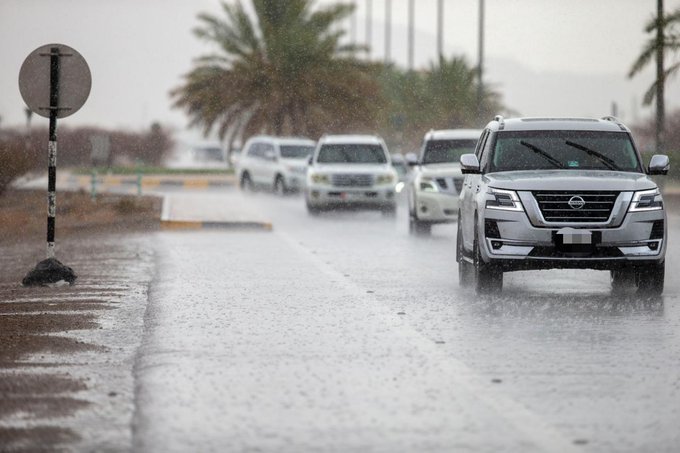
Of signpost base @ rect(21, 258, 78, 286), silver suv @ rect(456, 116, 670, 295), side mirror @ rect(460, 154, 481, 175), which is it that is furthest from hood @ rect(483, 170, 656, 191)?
signpost base @ rect(21, 258, 78, 286)

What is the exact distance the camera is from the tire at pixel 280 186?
45594 millimetres

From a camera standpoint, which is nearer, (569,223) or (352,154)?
(569,223)

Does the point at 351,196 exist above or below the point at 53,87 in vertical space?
below

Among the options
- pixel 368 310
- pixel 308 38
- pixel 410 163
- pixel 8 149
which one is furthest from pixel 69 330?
pixel 308 38

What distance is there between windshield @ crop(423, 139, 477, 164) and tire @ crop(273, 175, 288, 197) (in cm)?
1873

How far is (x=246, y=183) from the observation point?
49.6 meters

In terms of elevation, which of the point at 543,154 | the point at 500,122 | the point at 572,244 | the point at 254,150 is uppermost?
the point at 500,122

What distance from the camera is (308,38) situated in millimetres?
70000

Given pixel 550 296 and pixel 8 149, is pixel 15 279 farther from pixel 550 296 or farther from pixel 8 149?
pixel 8 149

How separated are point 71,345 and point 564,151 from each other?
650 centimetres

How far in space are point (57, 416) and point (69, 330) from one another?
400 cm

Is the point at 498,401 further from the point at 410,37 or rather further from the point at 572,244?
the point at 410,37

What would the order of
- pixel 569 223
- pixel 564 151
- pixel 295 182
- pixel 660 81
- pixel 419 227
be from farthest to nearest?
pixel 295 182 < pixel 660 81 < pixel 419 227 < pixel 564 151 < pixel 569 223

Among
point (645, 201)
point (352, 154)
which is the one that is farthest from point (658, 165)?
point (352, 154)
